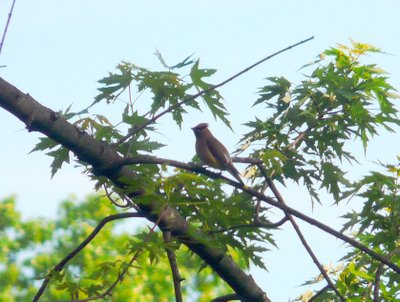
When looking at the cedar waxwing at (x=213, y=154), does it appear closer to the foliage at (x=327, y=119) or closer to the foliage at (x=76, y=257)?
the foliage at (x=327, y=119)

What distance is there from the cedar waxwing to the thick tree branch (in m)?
0.70

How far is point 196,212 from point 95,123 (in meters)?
0.91

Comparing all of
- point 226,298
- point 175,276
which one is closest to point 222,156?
point 226,298

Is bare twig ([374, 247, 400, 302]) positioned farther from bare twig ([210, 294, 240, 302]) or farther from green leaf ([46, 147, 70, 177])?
green leaf ([46, 147, 70, 177])

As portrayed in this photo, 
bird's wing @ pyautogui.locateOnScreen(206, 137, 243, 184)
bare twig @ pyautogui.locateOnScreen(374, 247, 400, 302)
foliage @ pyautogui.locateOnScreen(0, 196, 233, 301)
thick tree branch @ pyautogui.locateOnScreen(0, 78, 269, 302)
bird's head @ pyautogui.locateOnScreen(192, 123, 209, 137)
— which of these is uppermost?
foliage @ pyautogui.locateOnScreen(0, 196, 233, 301)

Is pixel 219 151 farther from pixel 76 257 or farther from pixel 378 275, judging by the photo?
pixel 76 257

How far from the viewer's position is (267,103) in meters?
6.04

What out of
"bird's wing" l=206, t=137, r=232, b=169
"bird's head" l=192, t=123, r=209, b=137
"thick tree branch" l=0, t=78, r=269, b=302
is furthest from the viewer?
"bird's head" l=192, t=123, r=209, b=137

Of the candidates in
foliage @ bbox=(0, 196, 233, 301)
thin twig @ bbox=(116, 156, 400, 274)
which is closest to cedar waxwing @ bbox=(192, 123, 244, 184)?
thin twig @ bbox=(116, 156, 400, 274)

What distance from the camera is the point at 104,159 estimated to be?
4066 millimetres

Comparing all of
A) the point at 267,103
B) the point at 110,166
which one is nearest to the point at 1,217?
the point at 267,103

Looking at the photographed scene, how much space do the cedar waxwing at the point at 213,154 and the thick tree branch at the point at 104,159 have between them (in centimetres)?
70

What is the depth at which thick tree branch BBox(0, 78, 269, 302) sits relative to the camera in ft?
12.4

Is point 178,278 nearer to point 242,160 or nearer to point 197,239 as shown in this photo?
point 197,239
